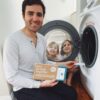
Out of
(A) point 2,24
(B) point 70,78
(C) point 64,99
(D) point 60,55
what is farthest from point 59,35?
(C) point 64,99

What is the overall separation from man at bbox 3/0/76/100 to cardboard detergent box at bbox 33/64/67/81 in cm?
4

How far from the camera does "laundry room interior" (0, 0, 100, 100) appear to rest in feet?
5.52

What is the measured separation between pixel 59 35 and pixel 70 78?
0.52 m

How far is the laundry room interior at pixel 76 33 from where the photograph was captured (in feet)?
5.52

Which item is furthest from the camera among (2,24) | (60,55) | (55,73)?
(2,24)

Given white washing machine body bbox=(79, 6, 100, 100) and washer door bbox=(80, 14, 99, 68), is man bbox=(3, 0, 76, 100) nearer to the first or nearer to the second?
white washing machine body bbox=(79, 6, 100, 100)

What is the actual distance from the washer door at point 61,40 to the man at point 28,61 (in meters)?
0.48

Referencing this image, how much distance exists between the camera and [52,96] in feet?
5.18

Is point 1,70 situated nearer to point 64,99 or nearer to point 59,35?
point 64,99

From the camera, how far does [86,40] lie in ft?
6.72

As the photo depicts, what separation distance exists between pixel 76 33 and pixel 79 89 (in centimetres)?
53

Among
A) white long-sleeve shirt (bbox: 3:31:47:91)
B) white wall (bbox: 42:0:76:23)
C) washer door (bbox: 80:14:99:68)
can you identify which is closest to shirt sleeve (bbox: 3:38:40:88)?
white long-sleeve shirt (bbox: 3:31:47:91)

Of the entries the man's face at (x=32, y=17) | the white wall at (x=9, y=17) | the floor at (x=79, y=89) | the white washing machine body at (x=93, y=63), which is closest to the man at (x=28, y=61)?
the man's face at (x=32, y=17)

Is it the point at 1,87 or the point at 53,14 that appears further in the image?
the point at 53,14
